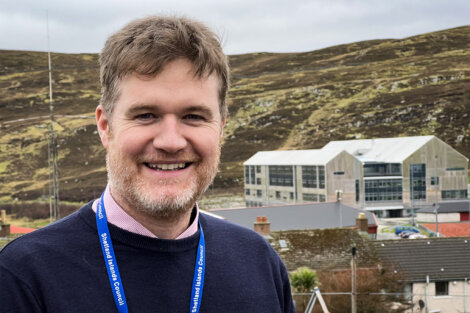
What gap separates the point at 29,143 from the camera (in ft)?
408

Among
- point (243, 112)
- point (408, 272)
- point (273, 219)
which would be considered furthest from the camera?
point (243, 112)

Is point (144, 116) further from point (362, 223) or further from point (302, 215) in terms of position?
point (302, 215)

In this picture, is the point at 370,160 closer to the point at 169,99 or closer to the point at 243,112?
the point at 169,99

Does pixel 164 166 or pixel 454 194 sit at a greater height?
pixel 164 166

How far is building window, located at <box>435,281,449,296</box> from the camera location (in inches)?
869

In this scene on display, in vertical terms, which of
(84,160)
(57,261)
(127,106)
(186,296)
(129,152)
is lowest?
(84,160)

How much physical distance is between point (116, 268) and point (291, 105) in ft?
462

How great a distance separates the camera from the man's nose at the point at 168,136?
7.22 ft

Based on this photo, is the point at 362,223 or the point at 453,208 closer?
the point at 362,223

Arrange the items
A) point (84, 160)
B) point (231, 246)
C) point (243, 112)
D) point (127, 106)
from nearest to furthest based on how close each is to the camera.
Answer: point (127, 106) < point (231, 246) < point (84, 160) < point (243, 112)

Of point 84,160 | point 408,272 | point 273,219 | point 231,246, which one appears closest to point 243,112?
point 84,160

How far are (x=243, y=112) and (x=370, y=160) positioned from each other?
84955mm

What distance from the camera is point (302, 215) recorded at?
34062mm

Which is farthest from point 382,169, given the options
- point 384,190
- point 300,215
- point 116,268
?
point 116,268
